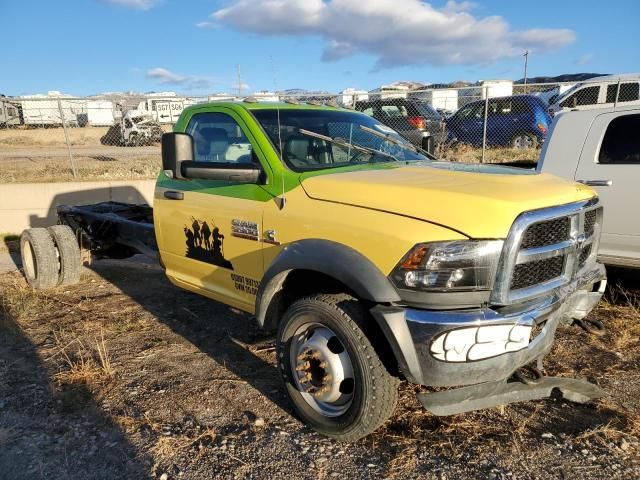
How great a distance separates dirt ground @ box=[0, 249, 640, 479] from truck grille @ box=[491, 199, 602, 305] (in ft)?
3.00

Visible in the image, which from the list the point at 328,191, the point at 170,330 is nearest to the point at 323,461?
the point at 328,191

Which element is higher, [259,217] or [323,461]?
[259,217]

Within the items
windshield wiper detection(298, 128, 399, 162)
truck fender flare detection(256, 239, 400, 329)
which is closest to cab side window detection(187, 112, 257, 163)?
windshield wiper detection(298, 128, 399, 162)

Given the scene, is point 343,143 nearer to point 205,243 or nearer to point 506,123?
point 205,243

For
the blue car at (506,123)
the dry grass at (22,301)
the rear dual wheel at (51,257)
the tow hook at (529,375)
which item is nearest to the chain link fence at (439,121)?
the blue car at (506,123)

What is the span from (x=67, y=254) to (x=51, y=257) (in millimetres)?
174

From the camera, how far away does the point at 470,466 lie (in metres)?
2.79

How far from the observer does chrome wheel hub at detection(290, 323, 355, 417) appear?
295cm

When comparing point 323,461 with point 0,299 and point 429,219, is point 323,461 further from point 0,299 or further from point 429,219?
point 0,299

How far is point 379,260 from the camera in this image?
107 inches

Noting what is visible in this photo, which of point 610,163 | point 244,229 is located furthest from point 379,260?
point 610,163

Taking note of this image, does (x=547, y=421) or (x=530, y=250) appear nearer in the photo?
(x=530, y=250)

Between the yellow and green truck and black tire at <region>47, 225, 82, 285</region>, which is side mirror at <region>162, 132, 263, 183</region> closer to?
the yellow and green truck

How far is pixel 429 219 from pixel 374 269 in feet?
1.23
